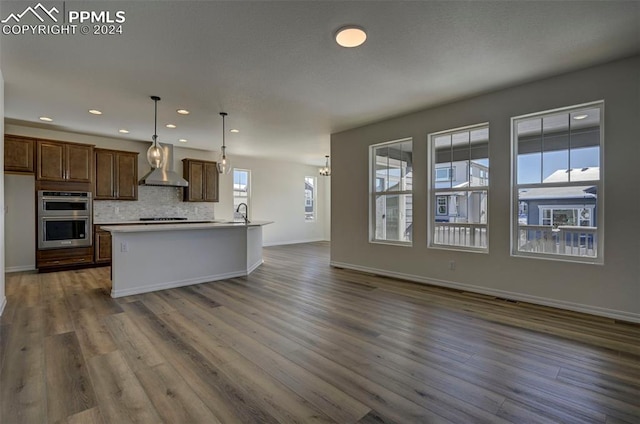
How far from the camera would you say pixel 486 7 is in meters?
2.24

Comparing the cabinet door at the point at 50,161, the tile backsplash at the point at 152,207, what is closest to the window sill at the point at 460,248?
the tile backsplash at the point at 152,207

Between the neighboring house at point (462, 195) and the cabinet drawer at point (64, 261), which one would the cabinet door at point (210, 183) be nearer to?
the cabinet drawer at point (64, 261)

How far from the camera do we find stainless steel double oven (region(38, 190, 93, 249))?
5.39 meters

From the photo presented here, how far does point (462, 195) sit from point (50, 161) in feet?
22.9

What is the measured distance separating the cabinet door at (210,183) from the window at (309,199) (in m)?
3.41

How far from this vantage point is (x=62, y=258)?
218 inches

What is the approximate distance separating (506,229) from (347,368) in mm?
2833

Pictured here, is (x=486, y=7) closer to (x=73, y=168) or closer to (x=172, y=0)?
(x=172, y=0)

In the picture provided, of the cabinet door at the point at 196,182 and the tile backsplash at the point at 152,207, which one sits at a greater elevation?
the cabinet door at the point at 196,182

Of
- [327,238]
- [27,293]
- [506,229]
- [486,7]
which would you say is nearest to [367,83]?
[486,7]

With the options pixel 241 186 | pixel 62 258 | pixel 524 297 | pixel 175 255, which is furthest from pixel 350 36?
pixel 241 186

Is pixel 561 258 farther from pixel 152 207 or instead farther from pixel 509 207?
pixel 152 207

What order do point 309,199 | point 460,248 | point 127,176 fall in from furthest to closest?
point 309,199 → point 127,176 → point 460,248

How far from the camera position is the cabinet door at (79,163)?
5641mm
